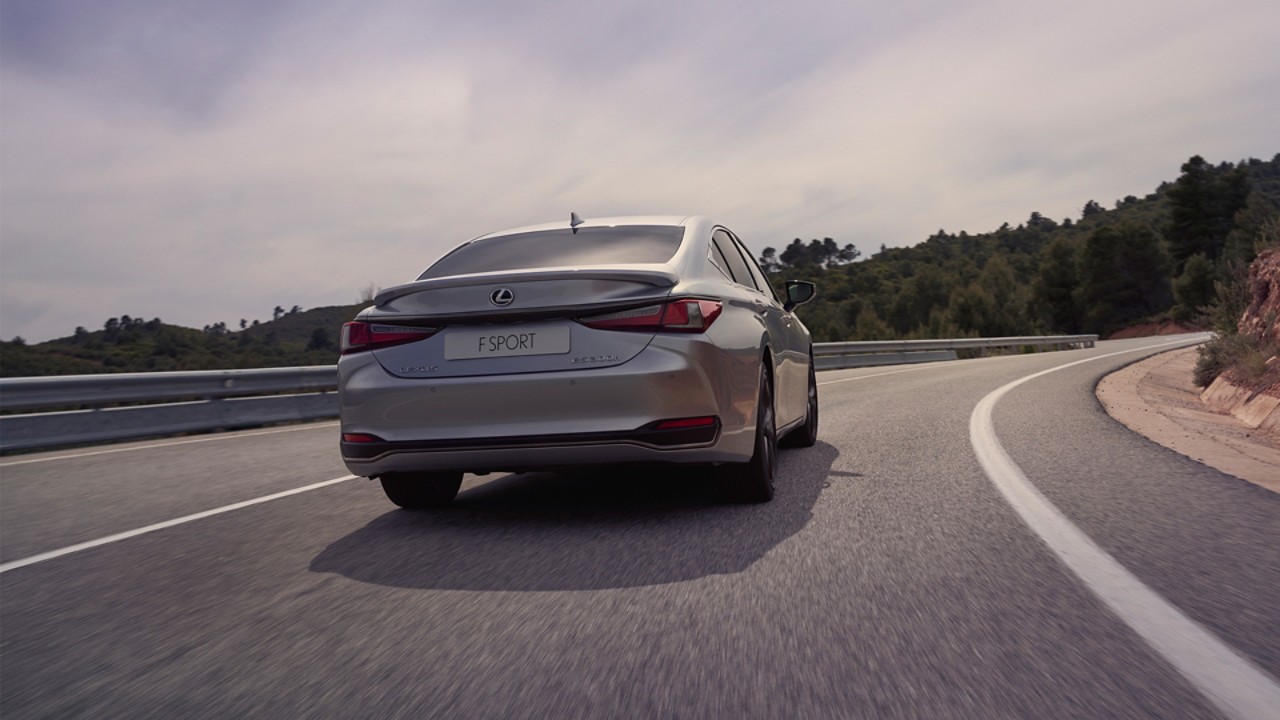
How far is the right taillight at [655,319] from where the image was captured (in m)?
4.73

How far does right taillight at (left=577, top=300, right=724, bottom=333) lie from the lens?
186 inches

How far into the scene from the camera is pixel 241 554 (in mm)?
4723

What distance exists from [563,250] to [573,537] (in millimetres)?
1633

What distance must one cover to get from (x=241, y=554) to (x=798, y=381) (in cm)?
415

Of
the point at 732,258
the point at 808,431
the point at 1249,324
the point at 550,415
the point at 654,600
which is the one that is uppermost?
the point at 732,258

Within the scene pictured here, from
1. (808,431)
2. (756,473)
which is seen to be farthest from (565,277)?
(808,431)

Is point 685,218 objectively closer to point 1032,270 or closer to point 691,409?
point 691,409

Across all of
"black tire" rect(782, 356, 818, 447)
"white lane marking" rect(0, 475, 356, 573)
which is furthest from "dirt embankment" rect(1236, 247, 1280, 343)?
"white lane marking" rect(0, 475, 356, 573)

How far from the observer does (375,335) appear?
4969mm

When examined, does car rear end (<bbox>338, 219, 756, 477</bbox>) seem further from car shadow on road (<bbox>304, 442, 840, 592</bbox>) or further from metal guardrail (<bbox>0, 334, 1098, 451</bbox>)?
metal guardrail (<bbox>0, 334, 1098, 451</bbox>)

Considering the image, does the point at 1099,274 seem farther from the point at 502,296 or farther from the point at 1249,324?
the point at 502,296

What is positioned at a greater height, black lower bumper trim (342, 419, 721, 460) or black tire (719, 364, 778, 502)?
black lower bumper trim (342, 419, 721, 460)

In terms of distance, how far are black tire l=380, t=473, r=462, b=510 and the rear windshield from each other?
108 centimetres

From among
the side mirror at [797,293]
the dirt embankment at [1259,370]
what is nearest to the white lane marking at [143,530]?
the side mirror at [797,293]
